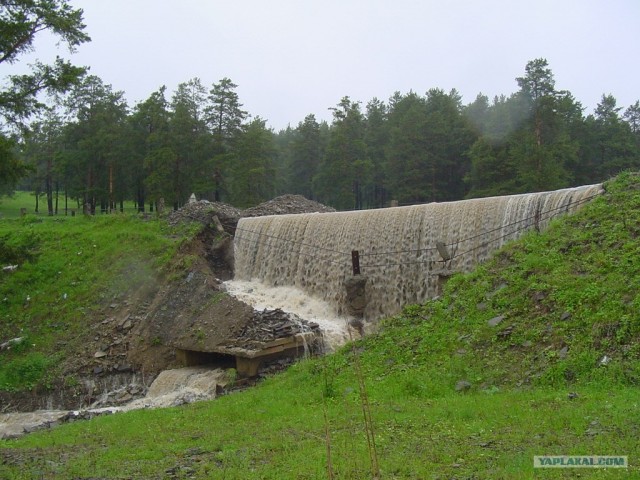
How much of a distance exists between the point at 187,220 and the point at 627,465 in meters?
24.1

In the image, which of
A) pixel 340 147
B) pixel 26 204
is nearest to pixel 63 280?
pixel 340 147

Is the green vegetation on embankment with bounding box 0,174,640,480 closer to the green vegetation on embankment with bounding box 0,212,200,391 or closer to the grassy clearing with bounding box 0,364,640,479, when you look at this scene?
the grassy clearing with bounding box 0,364,640,479

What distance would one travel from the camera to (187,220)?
26.8 m

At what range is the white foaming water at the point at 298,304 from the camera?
1658 centimetres

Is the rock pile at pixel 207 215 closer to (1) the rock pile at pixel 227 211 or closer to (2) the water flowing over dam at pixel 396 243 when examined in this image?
(1) the rock pile at pixel 227 211

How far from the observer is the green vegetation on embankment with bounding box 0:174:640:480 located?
592cm

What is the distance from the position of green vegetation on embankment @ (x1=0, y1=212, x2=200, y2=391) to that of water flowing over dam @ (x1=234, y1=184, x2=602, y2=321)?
507 cm

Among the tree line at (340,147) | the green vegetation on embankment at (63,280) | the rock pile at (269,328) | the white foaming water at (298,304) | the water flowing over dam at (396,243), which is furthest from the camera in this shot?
the tree line at (340,147)

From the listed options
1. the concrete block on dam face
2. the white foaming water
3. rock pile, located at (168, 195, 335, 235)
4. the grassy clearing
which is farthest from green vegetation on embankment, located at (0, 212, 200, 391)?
the grassy clearing

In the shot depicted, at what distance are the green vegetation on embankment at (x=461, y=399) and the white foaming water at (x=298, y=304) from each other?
3.65 m

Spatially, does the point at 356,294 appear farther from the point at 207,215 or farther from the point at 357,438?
the point at 207,215

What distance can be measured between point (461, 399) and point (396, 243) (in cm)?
985

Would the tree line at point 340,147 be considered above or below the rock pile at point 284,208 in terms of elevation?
above

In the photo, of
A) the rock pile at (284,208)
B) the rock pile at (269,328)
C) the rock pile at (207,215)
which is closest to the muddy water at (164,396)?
the rock pile at (269,328)
